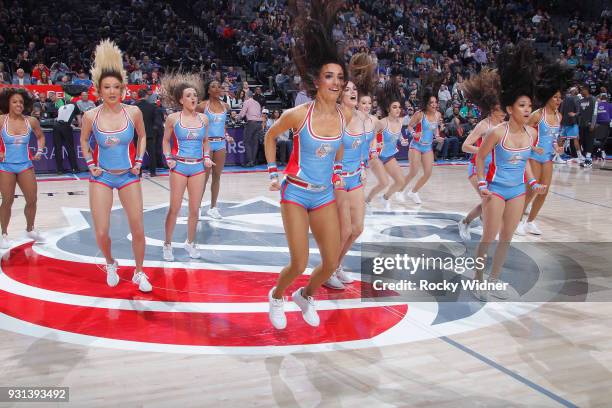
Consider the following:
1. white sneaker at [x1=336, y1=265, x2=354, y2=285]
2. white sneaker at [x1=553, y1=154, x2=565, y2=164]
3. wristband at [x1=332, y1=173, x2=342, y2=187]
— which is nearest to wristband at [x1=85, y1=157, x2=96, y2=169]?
wristband at [x1=332, y1=173, x2=342, y2=187]

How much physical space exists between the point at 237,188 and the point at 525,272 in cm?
644

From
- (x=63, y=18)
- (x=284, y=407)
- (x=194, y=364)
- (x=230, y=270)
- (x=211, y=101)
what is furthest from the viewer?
(x=63, y=18)

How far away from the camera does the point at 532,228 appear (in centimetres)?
825

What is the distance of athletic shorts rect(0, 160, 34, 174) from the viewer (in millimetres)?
7102

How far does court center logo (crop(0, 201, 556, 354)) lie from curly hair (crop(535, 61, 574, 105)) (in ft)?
6.83

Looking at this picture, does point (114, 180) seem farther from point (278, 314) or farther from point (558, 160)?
point (558, 160)

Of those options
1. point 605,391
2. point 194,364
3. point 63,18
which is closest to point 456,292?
point 605,391

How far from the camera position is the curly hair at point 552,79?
6.80m

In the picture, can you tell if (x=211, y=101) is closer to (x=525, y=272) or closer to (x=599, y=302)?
(x=525, y=272)

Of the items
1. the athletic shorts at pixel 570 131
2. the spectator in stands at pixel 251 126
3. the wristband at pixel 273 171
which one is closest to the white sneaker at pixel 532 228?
the wristband at pixel 273 171

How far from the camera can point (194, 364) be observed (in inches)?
165

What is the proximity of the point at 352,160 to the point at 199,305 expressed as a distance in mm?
1938

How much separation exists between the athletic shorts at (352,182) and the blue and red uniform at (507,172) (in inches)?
47.4

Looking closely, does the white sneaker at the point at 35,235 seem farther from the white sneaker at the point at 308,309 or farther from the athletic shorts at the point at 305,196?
the athletic shorts at the point at 305,196
